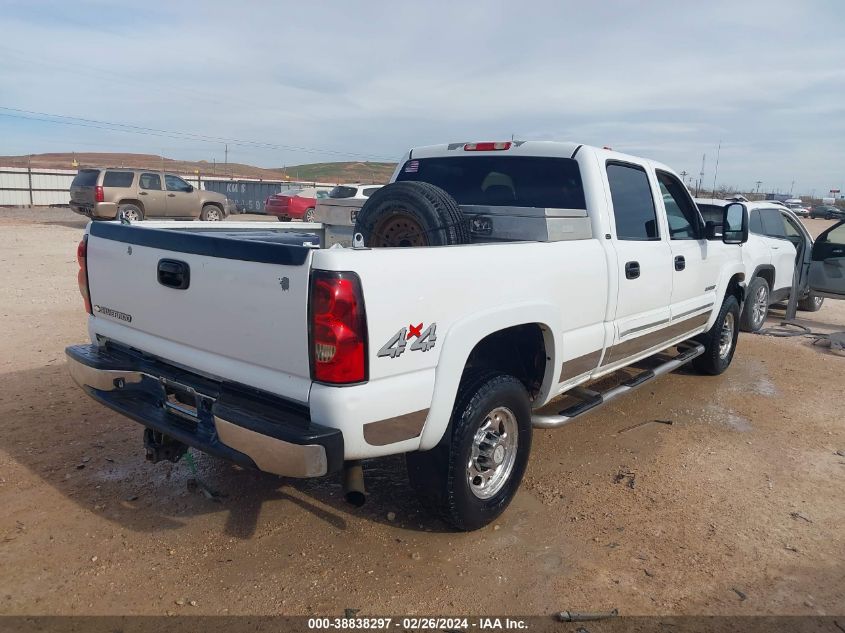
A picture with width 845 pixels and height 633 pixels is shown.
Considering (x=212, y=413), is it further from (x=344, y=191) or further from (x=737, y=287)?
(x=344, y=191)

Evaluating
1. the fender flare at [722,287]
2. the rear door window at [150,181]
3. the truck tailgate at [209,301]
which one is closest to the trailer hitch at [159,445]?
the truck tailgate at [209,301]

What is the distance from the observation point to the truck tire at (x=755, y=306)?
27.2 feet

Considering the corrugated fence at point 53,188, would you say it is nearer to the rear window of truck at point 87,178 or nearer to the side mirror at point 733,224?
the rear window of truck at point 87,178

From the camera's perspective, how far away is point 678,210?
5.27 meters

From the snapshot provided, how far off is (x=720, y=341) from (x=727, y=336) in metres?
0.27

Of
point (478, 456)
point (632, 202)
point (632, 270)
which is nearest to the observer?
point (478, 456)

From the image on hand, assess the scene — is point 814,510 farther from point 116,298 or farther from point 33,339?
point 33,339

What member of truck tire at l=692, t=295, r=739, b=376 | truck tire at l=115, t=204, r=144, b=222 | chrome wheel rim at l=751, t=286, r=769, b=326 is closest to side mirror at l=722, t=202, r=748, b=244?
truck tire at l=692, t=295, r=739, b=376

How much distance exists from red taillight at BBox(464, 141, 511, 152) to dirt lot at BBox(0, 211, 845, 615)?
2.16m

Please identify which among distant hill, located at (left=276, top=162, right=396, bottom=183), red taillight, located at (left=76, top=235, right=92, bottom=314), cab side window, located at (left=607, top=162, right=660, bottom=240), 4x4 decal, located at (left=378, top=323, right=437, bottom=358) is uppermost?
distant hill, located at (left=276, top=162, right=396, bottom=183)

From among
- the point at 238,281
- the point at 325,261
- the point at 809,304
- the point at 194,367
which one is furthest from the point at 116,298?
the point at 809,304

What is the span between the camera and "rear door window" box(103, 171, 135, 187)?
19.0 metres

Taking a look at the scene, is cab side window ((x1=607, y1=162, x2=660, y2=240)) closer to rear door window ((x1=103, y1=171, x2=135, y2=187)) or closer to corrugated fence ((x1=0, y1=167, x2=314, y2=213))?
rear door window ((x1=103, y1=171, x2=135, y2=187))

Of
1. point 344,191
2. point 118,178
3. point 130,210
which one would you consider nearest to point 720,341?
point 344,191
